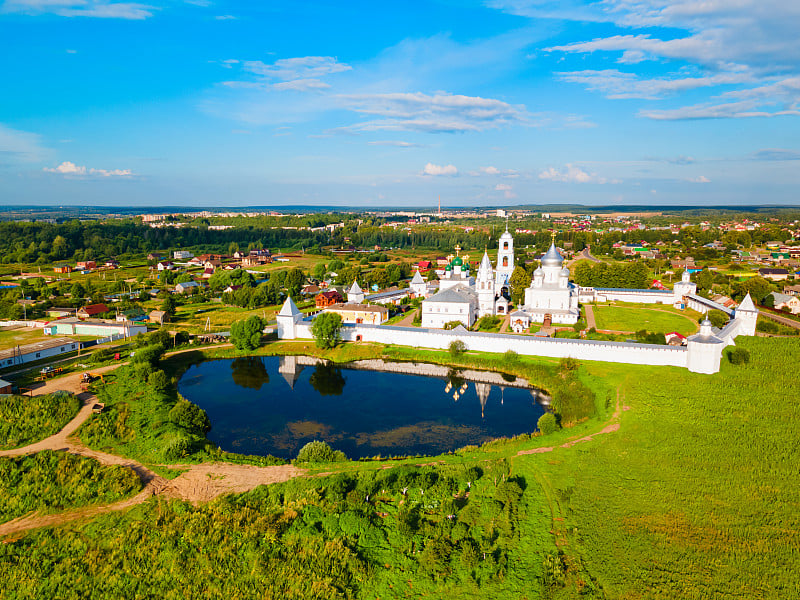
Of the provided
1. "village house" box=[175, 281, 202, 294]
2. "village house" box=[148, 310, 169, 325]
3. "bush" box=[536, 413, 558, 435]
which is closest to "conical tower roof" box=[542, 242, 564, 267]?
"bush" box=[536, 413, 558, 435]

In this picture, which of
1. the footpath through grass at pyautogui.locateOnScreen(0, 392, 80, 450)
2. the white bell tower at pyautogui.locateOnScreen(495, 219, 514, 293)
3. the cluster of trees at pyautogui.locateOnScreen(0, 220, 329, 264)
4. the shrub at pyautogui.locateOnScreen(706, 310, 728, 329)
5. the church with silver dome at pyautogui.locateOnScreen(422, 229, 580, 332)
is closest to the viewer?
the footpath through grass at pyautogui.locateOnScreen(0, 392, 80, 450)

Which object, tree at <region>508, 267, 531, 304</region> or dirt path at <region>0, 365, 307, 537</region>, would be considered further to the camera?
tree at <region>508, 267, 531, 304</region>

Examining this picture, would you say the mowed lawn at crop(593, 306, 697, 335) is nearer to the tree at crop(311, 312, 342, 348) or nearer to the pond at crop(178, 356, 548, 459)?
the pond at crop(178, 356, 548, 459)

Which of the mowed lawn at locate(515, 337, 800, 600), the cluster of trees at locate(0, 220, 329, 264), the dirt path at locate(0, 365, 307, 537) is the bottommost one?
the dirt path at locate(0, 365, 307, 537)

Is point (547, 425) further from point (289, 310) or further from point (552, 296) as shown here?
point (289, 310)

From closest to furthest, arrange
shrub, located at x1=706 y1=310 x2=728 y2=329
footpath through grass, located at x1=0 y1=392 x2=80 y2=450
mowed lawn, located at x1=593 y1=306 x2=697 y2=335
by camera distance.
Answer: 1. footpath through grass, located at x1=0 y1=392 x2=80 y2=450
2. shrub, located at x1=706 y1=310 x2=728 y2=329
3. mowed lawn, located at x1=593 y1=306 x2=697 y2=335

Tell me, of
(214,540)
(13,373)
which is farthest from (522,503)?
(13,373)

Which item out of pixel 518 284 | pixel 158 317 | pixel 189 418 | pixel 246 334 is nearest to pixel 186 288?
pixel 158 317

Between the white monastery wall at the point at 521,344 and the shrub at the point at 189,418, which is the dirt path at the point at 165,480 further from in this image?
the white monastery wall at the point at 521,344

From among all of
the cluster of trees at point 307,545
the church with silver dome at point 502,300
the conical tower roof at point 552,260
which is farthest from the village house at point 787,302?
the cluster of trees at point 307,545
